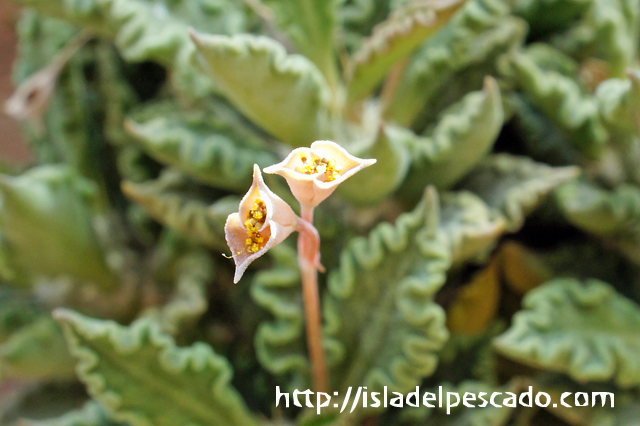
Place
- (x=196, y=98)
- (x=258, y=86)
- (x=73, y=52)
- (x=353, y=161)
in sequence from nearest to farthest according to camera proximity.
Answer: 1. (x=353, y=161)
2. (x=258, y=86)
3. (x=196, y=98)
4. (x=73, y=52)

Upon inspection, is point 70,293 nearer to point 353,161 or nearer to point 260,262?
point 260,262

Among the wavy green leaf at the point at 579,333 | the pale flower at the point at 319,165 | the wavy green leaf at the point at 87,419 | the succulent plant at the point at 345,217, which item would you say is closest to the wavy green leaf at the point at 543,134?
the succulent plant at the point at 345,217

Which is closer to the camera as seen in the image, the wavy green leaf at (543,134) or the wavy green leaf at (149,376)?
the wavy green leaf at (149,376)

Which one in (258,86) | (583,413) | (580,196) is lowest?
(583,413)

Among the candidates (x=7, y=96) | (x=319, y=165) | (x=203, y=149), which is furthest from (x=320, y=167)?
(x=7, y=96)

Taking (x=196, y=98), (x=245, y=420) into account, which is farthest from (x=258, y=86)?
(x=245, y=420)

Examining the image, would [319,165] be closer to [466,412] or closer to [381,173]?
[381,173]

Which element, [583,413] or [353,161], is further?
[583,413]

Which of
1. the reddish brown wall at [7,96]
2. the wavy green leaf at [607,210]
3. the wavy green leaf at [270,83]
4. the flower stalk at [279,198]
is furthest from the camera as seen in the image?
the reddish brown wall at [7,96]

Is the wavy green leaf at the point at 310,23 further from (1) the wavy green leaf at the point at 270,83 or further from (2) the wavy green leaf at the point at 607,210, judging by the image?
(2) the wavy green leaf at the point at 607,210
